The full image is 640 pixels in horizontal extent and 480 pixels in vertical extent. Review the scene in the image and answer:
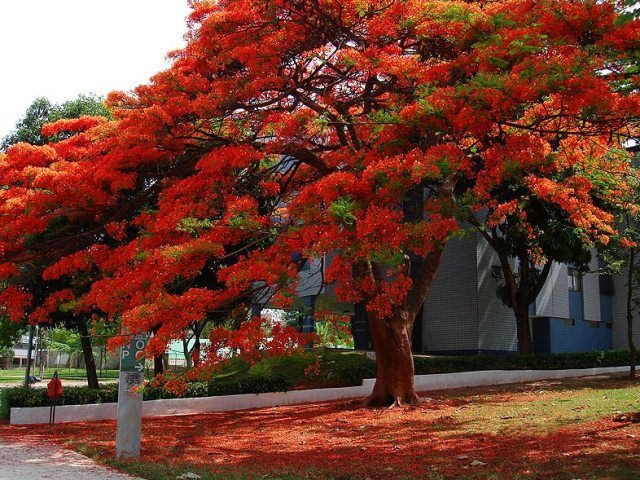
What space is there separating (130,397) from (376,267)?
17.8ft

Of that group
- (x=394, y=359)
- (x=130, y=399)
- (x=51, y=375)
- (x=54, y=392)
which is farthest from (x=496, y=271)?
(x=51, y=375)

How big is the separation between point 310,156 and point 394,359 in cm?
441

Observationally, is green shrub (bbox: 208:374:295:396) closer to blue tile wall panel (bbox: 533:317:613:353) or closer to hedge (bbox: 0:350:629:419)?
hedge (bbox: 0:350:629:419)

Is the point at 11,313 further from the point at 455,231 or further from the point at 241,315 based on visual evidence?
the point at 455,231

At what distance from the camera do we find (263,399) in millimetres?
15648

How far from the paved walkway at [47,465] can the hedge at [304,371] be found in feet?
11.6

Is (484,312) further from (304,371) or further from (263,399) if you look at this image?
(263,399)

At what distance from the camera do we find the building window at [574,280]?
27047 mm

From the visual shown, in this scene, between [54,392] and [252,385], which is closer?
[54,392]

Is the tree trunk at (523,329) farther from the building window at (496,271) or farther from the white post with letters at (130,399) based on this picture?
the white post with letters at (130,399)

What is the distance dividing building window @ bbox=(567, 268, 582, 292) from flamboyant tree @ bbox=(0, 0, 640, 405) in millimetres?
14214

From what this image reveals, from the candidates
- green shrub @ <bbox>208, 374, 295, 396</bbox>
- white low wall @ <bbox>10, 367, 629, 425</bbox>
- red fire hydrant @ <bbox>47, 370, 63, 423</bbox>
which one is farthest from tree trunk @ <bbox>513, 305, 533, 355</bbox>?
red fire hydrant @ <bbox>47, 370, 63, 423</bbox>

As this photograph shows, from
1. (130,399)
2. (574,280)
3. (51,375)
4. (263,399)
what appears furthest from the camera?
(51,375)

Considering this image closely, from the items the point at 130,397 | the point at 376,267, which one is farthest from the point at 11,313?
the point at 376,267
